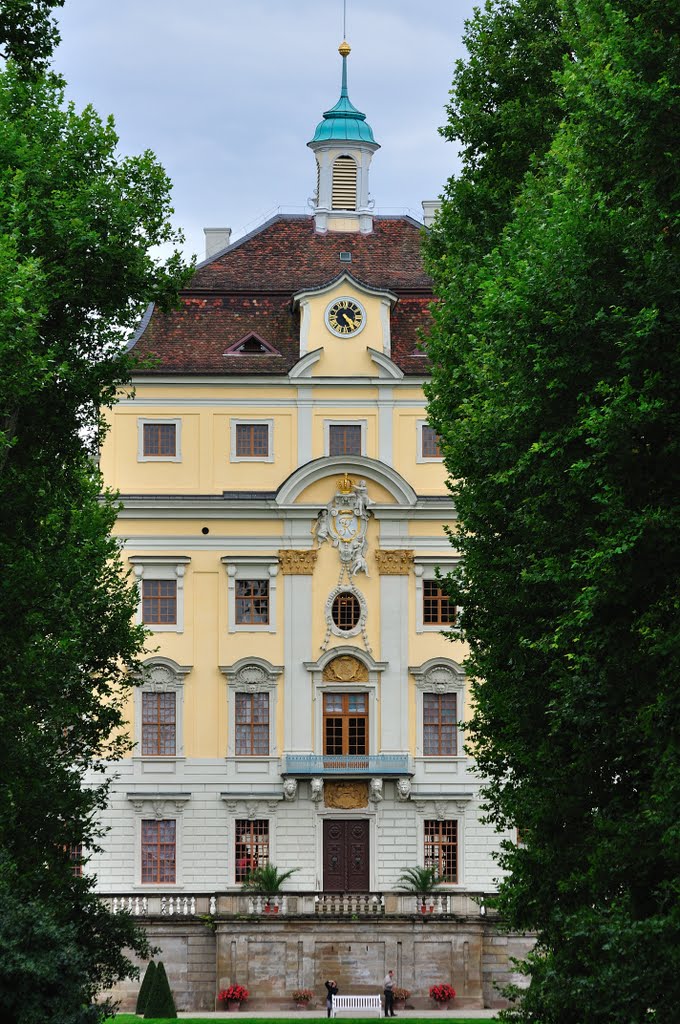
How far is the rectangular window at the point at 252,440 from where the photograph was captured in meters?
57.3

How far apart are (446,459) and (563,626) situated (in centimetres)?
799

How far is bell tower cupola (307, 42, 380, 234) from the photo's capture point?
200 ft

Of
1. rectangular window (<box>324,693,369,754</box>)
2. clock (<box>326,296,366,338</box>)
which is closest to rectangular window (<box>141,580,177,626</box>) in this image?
rectangular window (<box>324,693,369,754</box>)

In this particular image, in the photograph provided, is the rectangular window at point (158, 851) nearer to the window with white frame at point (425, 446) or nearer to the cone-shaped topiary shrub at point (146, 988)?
the cone-shaped topiary shrub at point (146, 988)

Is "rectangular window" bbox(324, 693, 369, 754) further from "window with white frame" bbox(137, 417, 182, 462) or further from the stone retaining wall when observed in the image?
the stone retaining wall

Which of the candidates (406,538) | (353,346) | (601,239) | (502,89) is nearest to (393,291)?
(353,346)

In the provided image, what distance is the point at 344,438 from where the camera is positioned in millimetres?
57438

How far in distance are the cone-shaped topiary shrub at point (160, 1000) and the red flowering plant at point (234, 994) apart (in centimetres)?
213

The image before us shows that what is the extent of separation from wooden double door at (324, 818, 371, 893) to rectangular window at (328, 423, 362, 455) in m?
9.71

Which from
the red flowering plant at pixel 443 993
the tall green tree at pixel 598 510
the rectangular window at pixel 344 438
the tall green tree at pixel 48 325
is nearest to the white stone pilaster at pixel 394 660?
the rectangular window at pixel 344 438

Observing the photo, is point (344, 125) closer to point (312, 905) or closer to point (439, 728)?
point (439, 728)

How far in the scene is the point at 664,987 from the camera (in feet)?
73.6

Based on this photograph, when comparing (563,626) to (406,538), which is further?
(406,538)

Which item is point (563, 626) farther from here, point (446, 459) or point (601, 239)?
point (446, 459)
